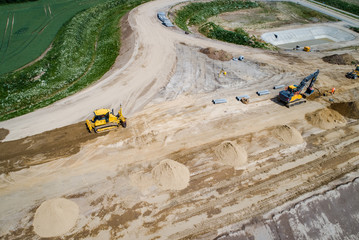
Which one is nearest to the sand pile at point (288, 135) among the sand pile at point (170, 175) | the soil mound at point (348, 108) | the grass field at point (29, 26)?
the soil mound at point (348, 108)

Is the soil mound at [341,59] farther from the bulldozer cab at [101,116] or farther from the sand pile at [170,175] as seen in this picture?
the bulldozer cab at [101,116]

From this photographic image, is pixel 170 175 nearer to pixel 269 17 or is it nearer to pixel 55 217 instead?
pixel 55 217

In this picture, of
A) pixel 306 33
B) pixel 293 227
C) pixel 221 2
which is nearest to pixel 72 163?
pixel 293 227

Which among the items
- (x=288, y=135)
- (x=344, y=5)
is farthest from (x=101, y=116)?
(x=344, y=5)

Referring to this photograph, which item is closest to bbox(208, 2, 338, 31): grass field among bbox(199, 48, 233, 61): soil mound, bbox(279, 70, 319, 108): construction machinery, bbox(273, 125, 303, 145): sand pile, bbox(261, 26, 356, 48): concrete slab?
bbox(261, 26, 356, 48): concrete slab

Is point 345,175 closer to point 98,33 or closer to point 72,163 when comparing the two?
point 72,163

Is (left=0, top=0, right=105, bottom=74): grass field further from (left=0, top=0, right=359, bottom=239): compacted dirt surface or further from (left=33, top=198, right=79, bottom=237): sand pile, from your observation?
(left=33, top=198, right=79, bottom=237): sand pile
